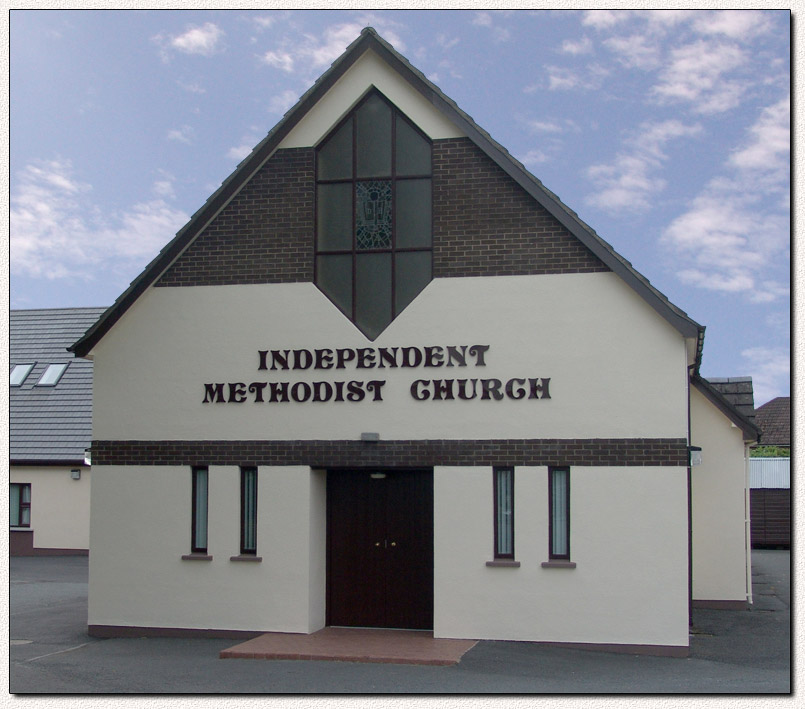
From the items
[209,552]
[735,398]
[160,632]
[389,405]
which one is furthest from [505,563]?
[735,398]

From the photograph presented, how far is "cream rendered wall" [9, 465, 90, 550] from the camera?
3095cm

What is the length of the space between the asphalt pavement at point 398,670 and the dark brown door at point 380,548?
5.35 feet

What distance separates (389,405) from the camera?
15.0 metres

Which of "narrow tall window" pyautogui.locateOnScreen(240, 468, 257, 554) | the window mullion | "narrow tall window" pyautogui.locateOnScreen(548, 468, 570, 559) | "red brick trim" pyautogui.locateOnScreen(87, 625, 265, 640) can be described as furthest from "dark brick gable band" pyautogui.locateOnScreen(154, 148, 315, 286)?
"red brick trim" pyautogui.locateOnScreen(87, 625, 265, 640)

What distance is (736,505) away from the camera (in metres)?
19.2

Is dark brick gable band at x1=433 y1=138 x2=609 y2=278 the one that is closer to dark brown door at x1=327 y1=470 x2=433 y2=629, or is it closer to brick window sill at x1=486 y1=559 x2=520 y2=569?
dark brown door at x1=327 y1=470 x2=433 y2=629

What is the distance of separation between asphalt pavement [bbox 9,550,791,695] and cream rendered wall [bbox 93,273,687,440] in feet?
10.1

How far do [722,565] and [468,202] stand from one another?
9.06 meters

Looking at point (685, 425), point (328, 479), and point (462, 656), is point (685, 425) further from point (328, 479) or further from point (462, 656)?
point (328, 479)

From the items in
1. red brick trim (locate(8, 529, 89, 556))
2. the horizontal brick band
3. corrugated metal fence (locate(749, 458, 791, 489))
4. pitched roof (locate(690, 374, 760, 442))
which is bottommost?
red brick trim (locate(8, 529, 89, 556))

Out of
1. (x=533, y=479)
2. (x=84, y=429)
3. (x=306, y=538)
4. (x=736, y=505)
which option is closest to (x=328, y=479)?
(x=306, y=538)

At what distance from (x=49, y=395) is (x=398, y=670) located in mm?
24146

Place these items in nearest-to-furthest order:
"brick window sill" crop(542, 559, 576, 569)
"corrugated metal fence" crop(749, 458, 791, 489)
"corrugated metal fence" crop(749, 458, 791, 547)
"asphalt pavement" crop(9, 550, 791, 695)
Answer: "asphalt pavement" crop(9, 550, 791, 695) → "brick window sill" crop(542, 559, 576, 569) → "corrugated metal fence" crop(749, 458, 791, 547) → "corrugated metal fence" crop(749, 458, 791, 489)

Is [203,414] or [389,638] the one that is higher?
[203,414]
